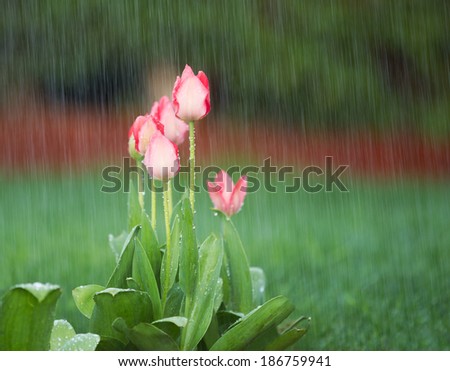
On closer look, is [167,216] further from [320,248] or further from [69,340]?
[320,248]

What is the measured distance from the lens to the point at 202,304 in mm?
1251

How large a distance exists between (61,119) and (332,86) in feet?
6.78

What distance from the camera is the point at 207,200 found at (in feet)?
13.8

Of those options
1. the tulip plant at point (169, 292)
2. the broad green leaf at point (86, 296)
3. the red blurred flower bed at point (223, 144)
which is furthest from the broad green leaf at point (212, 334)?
the red blurred flower bed at point (223, 144)

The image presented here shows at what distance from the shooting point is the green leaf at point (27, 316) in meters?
1.04

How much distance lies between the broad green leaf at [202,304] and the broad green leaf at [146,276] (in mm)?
57

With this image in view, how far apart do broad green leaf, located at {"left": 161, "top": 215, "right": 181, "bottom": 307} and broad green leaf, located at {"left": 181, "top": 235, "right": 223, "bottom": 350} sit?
1.9 inches

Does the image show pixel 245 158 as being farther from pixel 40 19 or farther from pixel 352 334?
pixel 352 334

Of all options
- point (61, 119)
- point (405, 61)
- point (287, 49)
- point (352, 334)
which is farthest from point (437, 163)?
point (352, 334)

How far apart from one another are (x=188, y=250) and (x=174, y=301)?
5.8 inches

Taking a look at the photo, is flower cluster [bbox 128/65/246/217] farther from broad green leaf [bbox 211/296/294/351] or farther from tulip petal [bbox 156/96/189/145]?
broad green leaf [bbox 211/296/294/351]

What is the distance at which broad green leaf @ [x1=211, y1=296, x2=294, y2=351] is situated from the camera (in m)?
1.24

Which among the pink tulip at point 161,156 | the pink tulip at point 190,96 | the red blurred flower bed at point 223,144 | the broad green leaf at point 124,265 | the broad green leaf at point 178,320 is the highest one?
the red blurred flower bed at point 223,144
